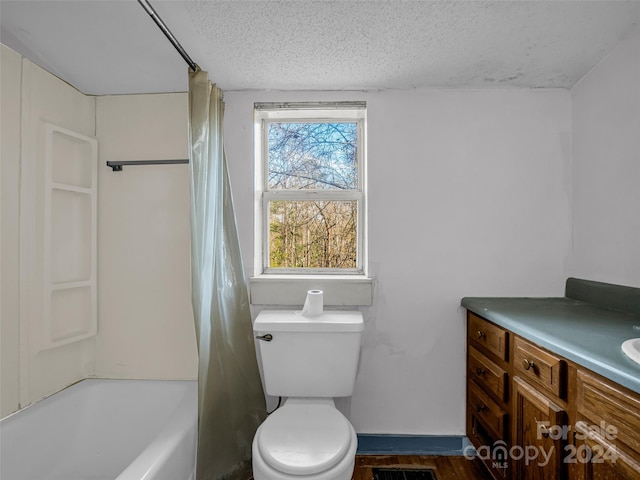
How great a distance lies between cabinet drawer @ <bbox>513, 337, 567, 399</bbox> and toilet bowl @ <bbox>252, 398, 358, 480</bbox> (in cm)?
70

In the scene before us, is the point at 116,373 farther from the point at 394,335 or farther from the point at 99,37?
the point at 99,37

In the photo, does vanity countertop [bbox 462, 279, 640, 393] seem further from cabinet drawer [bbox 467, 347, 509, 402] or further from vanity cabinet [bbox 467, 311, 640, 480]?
cabinet drawer [bbox 467, 347, 509, 402]

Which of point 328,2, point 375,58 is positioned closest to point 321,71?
point 375,58

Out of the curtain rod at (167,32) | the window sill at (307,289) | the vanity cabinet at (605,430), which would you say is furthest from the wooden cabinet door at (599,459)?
the curtain rod at (167,32)

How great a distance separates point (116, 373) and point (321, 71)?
200 centimetres

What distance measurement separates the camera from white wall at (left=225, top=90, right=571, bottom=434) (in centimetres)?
177

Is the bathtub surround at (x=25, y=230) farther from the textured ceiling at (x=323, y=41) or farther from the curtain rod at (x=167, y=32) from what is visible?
the curtain rod at (x=167, y=32)

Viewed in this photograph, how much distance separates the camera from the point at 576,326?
1.23m

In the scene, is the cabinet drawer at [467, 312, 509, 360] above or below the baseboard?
above

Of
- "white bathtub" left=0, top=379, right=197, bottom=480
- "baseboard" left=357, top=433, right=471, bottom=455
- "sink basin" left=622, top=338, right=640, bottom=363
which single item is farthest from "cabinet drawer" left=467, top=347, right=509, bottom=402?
"white bathtub" left=0, top=379, right=197, bottom=480

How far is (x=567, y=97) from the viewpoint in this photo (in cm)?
177

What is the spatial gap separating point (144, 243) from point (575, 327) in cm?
207

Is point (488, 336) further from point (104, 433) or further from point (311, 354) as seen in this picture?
point (104, 433)

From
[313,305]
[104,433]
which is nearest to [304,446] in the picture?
[313,305]
